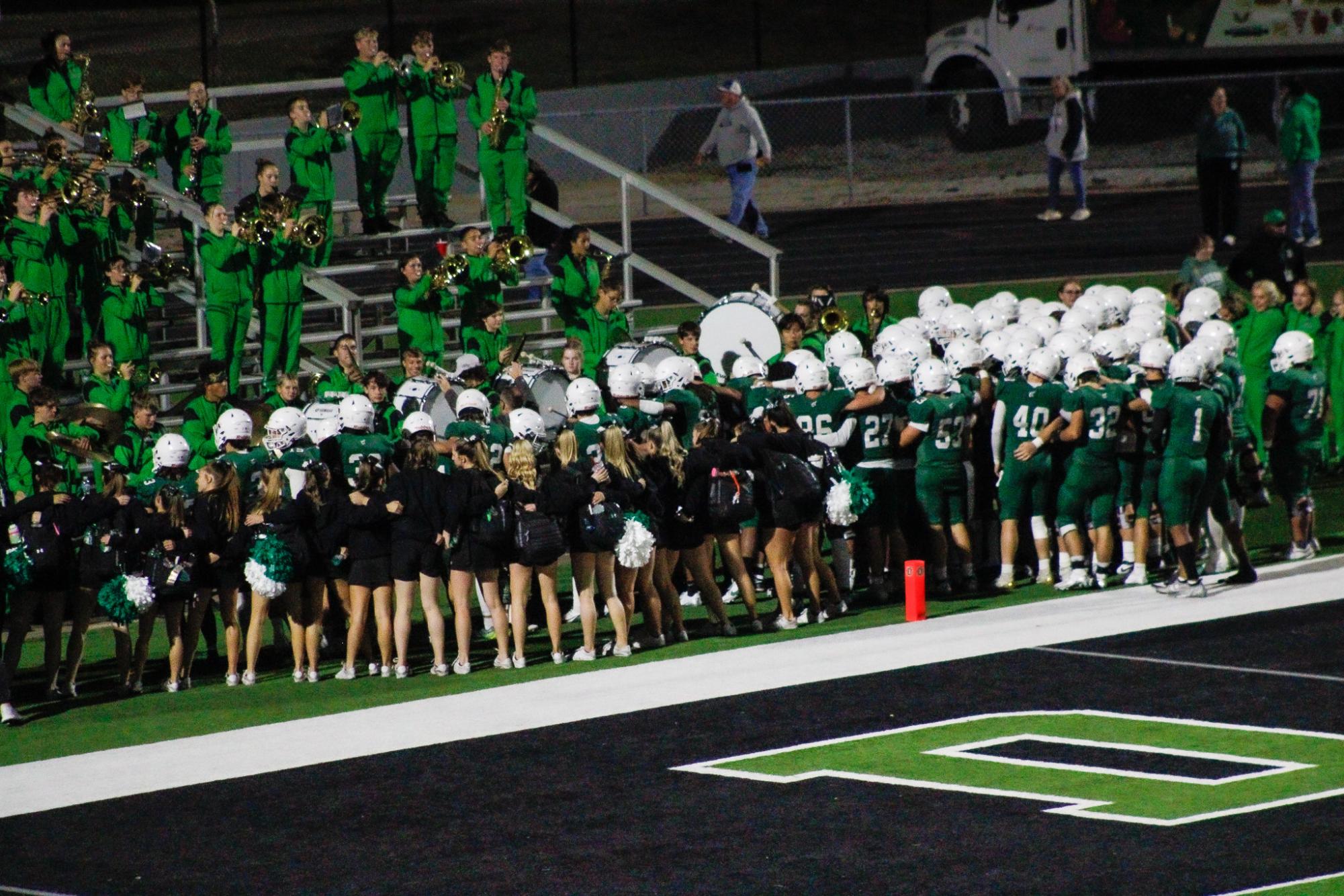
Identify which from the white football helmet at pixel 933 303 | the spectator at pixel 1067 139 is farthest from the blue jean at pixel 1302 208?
the white football helmet at pixel 933 303

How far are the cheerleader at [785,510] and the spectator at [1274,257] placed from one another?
8158 millimetres

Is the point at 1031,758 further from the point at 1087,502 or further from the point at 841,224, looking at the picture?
the point at 841,224

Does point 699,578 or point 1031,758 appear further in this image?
point 699,578

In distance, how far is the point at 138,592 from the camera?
41.2ft

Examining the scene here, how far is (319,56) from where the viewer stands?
3938 cm

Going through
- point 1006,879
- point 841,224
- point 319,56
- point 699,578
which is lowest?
point 1006,879

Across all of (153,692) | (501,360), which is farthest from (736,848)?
(501,360)

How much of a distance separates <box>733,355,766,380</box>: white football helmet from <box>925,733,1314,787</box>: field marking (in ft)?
16.5

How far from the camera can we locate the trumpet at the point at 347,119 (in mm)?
18562

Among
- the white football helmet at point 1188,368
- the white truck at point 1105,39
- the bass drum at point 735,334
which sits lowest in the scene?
the white football helmet at point 1188,368

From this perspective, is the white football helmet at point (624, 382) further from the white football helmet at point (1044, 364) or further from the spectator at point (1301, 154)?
the spectator at point (1301, 154)

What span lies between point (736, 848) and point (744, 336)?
27.4 ft

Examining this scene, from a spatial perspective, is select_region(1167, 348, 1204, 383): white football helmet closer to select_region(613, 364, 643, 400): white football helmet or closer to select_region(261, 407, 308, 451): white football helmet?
select_region(613, 364, 643, 400): white football helmet

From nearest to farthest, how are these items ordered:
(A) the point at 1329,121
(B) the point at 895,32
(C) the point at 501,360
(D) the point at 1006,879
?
(D) the point at 1006,879 → (C) the point at 501,360 → (A) the point at 1329,121 → (B) the point at 895,32
